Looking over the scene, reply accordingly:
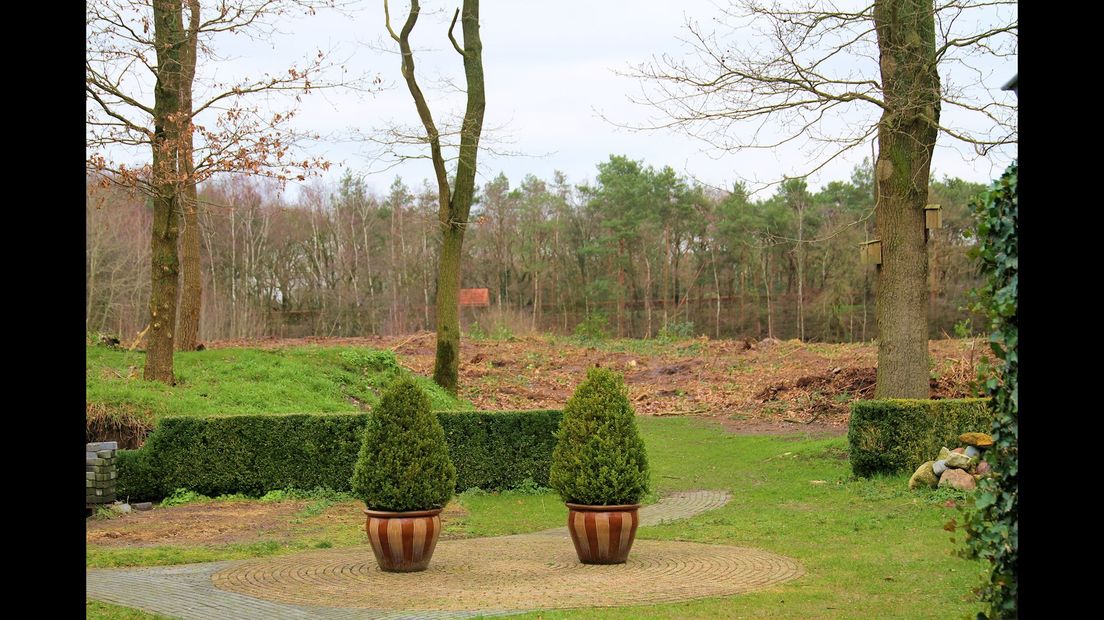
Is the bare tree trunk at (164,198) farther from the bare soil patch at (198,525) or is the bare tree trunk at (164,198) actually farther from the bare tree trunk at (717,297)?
the bare tree trunk at (717,297)

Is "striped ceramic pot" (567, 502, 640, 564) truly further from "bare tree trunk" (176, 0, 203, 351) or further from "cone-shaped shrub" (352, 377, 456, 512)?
"bare tree trunk" (176, 0, 203, 351)

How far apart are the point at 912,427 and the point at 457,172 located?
10.5m

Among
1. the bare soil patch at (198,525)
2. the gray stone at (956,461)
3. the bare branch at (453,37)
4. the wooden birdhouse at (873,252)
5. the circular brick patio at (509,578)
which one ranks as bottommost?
the bare soil patch at (198,525)

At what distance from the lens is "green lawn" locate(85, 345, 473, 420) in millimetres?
14453

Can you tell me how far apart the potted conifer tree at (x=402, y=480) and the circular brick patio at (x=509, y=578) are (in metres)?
0.25

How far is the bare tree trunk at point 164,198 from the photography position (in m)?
14.9

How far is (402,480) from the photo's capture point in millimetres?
8289

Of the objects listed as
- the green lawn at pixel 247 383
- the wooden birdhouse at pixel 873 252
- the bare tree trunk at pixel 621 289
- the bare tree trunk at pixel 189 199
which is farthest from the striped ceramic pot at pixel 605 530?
the bare tree trunk at pixel 621 289

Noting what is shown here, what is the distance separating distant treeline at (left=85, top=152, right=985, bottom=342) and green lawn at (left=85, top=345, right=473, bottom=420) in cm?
1618

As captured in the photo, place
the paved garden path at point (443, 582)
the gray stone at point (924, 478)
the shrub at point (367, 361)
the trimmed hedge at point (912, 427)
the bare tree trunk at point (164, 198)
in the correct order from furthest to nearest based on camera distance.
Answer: the shrub at point (367, 361) < the bare tree trunk at point (164, 198) < the trimmed hedge at point (912, 427) < the gray stone at point (924, 478) < the paved garden path at point (443, 582)

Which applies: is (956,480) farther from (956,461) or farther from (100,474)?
(100,474)

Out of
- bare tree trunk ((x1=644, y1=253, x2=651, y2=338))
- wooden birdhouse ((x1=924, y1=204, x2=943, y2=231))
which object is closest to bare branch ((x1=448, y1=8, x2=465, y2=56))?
wooden birdhouse ((x1=924, y1=204, x2=943, y2=231))
